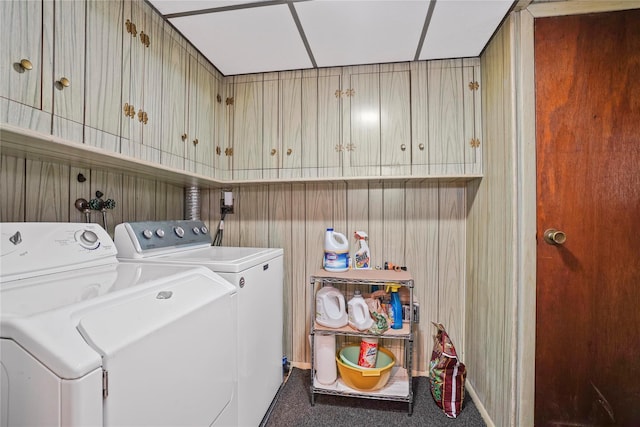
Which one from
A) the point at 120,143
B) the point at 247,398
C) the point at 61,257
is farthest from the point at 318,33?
the point at 247,398

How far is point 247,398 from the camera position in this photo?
1.39 m

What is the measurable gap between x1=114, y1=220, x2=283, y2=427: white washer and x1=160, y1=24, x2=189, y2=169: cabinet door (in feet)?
1.39

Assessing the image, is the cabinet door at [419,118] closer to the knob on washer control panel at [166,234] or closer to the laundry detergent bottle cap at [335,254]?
the laundry detergent bottle cap at [335,254]

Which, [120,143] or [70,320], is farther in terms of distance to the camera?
[120,143]

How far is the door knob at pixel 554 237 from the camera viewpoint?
4.30ft

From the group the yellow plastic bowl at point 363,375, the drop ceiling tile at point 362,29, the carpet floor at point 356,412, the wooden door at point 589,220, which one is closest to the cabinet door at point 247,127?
the drop ceiling tile at point 362,29

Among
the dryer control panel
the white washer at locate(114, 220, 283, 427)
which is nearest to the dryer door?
the white washer at locate(114, 220, 283, 427)

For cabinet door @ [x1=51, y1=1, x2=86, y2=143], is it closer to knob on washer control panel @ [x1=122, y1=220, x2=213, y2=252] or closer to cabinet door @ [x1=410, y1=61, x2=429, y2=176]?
knob on washer control panel @ [x1=122, y1=220, x2=213, y2=252]

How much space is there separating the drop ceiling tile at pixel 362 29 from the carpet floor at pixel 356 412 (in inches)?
90.9

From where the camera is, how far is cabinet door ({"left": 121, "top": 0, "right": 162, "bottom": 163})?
1357 millimetres

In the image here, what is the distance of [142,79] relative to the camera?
144cm

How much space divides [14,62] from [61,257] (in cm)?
71

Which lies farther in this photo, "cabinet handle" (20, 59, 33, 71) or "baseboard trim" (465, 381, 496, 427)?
"baseboard trim" (465, 381, 496, 427)

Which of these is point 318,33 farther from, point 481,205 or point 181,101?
point 481,205
